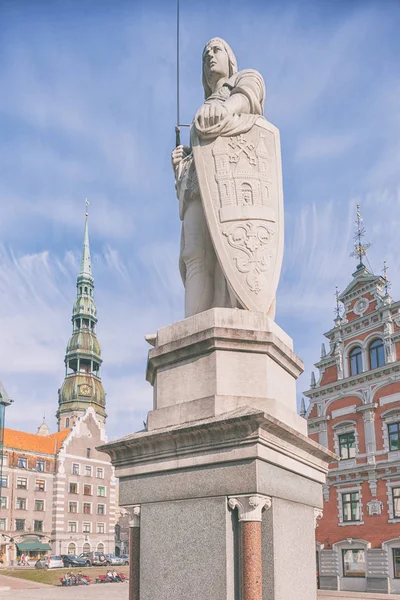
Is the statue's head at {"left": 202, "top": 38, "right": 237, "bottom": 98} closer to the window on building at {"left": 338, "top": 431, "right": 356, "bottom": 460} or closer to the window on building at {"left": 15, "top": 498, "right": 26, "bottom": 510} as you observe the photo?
the window on building at {"left": 338, "top": 431, "right": 356, "bottom": 460}

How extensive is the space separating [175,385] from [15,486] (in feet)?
204

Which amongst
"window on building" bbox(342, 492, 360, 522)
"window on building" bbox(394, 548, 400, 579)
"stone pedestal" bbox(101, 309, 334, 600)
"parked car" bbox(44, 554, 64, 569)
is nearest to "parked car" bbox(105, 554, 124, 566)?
"parked car" bbox(44, 554, 64, 569)

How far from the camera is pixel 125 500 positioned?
5770mm

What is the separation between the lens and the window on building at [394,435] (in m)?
32.8

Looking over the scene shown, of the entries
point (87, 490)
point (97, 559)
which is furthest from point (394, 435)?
point (87, 490)

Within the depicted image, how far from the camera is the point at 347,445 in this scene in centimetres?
3556

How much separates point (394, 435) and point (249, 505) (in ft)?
99.7

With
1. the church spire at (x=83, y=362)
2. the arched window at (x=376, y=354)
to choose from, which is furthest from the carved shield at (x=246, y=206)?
the church spire at (x=83, y=362)

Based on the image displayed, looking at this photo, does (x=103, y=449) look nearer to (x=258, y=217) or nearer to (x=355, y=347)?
(x=258, y=217)

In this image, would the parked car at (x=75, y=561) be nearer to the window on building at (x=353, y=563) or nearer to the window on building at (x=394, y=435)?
the window on building at (x=353, y=563)

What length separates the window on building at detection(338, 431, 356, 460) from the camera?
115ft

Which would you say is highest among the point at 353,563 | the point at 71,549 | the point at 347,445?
the point at 347,445

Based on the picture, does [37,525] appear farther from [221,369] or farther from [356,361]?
[221,369]

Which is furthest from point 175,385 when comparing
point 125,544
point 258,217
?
point 125,544
